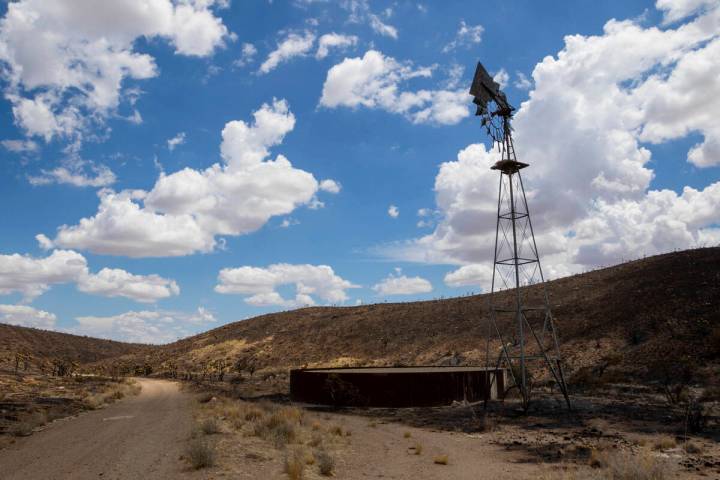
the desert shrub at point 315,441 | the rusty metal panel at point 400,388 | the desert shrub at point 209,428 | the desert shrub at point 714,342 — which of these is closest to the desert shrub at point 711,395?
the desert shrub at point 714,342

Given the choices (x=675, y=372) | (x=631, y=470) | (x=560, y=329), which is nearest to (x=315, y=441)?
(x=631, y=470)

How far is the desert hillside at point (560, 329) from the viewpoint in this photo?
4134cm

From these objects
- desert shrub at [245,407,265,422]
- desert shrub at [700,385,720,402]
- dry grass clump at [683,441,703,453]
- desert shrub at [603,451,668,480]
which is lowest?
dry grass clump at [683,441,703,453]

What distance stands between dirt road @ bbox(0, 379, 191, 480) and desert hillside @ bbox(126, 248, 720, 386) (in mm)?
30360

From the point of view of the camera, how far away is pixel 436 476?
14.7 metres

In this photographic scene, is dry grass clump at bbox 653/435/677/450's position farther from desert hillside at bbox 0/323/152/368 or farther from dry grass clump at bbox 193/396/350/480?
desert hillside at bbox 0/323/152/368

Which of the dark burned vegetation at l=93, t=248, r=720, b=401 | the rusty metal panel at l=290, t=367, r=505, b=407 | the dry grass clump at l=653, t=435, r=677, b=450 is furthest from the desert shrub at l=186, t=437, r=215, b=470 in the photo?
the dark burned vegetation at l=93, t=248, r=720, b=401

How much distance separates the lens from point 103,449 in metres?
17.6

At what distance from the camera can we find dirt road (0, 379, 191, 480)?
46.8ft

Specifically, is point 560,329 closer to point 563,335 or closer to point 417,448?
point 563,335

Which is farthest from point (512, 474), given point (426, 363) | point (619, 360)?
point (426, 363)

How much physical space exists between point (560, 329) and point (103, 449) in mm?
45135

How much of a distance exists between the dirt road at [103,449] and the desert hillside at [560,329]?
1195 inches

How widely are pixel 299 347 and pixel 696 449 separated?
215 ft
